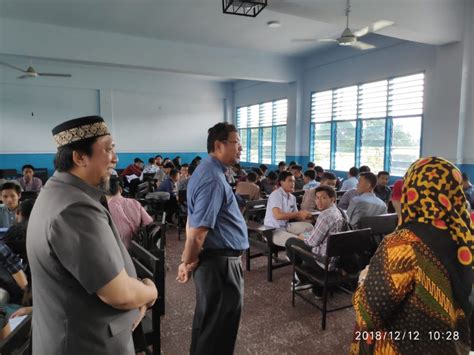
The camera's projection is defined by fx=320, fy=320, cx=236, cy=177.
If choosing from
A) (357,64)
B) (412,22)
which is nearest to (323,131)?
(357,64)

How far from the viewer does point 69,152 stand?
1029 mm

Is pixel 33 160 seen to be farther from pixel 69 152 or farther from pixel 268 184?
pixel 69 152

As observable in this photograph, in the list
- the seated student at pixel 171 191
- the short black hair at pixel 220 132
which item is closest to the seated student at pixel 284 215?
the short black hair at pixel 220 132

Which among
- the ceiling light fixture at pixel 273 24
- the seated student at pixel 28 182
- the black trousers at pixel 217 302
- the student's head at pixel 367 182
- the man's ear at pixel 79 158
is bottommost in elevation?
the black trousers at pixel 217 302

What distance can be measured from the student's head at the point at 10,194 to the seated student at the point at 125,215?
111 centimetres

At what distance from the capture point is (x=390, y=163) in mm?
7027

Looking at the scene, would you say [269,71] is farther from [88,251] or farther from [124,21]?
[88,251]

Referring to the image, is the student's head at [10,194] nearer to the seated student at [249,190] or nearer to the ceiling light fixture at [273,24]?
the seated student at [249,190]

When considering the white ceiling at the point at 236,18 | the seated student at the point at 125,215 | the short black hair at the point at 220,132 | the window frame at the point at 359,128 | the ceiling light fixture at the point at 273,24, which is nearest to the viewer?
the short black hair at the point at 220,132

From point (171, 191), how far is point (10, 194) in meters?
3.04

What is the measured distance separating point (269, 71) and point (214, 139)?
745 centimetres

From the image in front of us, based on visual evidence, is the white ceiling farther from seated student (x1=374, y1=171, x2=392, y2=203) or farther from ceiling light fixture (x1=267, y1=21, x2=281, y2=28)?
seated student (x1=374, y1=171, x2=392, y2=203)

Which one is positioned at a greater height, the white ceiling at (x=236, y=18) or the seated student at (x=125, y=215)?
the white ceiling at (x=236, y=18)

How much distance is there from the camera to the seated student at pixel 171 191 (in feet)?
19.3
